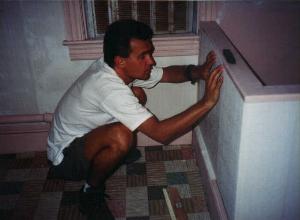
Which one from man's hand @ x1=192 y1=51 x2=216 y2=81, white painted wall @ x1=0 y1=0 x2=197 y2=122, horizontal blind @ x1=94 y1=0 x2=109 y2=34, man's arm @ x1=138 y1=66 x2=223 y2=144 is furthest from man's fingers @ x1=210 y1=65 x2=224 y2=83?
horizontal blind @ x1=94 y1=0 x2=109 y2=34

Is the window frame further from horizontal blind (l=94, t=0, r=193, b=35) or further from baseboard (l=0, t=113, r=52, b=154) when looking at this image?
baseboard (l=0, t=113, r=52, b=154)

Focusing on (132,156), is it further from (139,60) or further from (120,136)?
(139,60)

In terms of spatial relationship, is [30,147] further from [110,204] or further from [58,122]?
[110,204]

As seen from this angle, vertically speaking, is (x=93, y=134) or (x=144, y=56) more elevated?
(x=144, y=56)

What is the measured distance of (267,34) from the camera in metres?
1.80

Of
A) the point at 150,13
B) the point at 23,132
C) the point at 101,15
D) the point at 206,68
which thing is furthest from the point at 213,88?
the point at 23,132

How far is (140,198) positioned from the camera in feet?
5.57

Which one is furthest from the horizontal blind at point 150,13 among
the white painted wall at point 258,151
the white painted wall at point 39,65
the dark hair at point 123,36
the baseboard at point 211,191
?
the baseboard at point 211,191

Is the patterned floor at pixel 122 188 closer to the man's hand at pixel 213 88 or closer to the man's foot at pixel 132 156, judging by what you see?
the man's foot at pixel 132 156

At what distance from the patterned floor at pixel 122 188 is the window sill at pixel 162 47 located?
1.99 feet

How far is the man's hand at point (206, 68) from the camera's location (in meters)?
1.43

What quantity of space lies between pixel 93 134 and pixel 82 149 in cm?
9

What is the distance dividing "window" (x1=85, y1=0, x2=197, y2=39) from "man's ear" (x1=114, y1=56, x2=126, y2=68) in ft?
1.58

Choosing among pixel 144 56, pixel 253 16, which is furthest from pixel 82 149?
pixel 253 16
